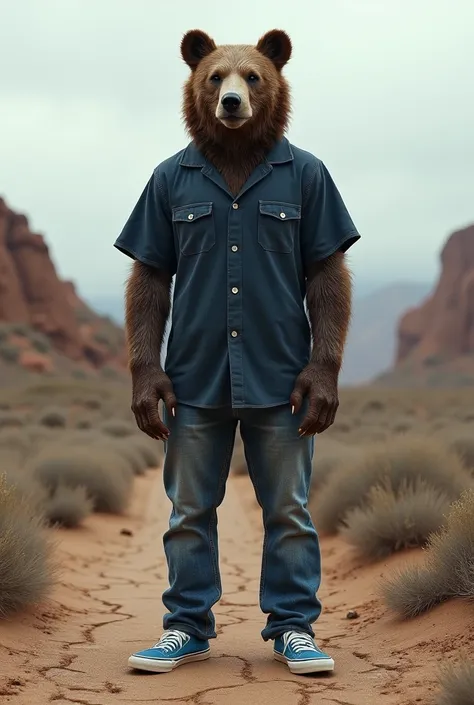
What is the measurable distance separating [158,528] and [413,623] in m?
6.01

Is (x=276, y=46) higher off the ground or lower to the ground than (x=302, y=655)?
higher

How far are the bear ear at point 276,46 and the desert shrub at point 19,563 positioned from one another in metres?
2.96

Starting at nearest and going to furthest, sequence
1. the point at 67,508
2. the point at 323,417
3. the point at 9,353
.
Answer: the point at 323,417 → the point at 67,508 → the point at 9,353

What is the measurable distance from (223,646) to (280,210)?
2368 millimetres

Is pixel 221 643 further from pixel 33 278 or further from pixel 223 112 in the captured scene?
pixel 33 278

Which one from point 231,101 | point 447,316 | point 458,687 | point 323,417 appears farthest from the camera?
point 447,316

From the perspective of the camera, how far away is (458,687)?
3516 millimetres

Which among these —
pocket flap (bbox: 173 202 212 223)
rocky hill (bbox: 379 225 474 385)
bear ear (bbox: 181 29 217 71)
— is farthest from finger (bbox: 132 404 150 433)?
rocky hill (bbox: 379 225 474 385)

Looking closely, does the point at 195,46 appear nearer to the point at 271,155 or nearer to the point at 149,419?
the point at 271,155

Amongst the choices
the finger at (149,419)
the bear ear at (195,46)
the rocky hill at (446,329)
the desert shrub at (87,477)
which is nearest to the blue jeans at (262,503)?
the finger at (149,419)

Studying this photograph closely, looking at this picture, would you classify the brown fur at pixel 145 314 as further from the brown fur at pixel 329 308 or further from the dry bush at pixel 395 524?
the dry bush at pixel 395 524

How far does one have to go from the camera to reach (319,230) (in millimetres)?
4746

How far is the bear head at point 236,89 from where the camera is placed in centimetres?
450

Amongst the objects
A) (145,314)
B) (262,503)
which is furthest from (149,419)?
(262,503)
